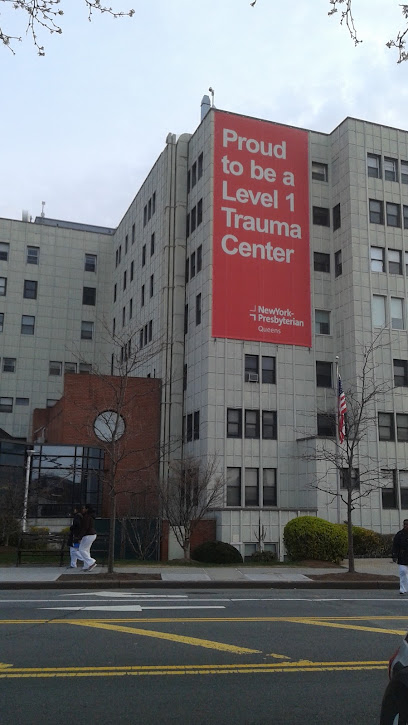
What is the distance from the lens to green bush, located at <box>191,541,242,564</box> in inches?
949

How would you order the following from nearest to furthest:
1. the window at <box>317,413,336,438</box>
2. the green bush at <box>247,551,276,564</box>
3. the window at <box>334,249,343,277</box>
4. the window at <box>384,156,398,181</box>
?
the green bush at <box>247,551,276,564</box> < the window at <box>317,413,336,438</box> < the window at <box>334,249,343,277</box> < the window at <box>384,156,398,181</box>

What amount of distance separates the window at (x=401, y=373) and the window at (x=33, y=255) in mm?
31284

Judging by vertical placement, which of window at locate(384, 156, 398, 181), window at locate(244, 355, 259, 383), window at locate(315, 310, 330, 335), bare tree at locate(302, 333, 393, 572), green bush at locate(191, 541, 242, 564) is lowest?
green bush at locate(191, 541, 242, 564)

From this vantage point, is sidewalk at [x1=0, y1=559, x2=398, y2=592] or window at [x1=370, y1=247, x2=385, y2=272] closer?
sidewalk at [x1=0, y1=559, x2=398, y2=592]

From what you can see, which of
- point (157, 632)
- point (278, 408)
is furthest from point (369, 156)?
point (157, 632)

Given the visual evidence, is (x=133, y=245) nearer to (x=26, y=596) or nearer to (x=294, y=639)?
(x=26, y=596)

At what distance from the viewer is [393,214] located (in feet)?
125

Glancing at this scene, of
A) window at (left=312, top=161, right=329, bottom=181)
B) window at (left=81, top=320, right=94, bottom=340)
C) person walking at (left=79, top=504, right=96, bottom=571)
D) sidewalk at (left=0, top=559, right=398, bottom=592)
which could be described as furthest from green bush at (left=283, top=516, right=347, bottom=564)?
window at (left=81, top=320, right=94, bottom=340)

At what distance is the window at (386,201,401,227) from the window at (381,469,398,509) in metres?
13.8

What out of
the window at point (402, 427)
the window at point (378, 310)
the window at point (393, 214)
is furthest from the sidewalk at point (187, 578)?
the window at point (393, 214)

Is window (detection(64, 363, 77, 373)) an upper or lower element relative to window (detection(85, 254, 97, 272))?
lower

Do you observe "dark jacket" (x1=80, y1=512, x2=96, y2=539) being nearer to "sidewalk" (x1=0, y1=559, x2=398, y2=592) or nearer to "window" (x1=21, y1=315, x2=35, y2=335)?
"sidewalk" (x1=0, y1=559, x2=398, y2=592)

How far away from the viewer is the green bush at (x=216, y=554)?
24.1 meters

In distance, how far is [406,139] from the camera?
130 ft
